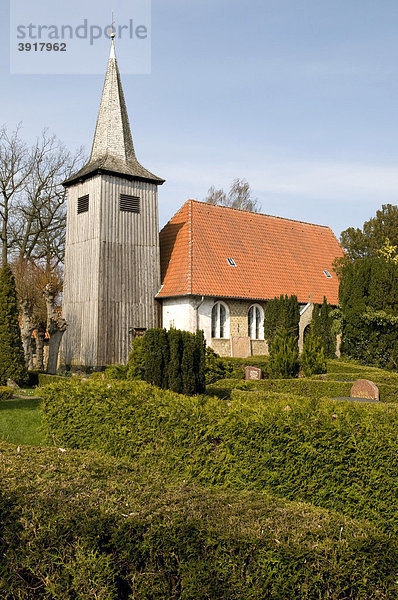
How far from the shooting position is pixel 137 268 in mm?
24781

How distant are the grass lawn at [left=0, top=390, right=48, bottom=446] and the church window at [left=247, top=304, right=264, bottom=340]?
1312 centimetres

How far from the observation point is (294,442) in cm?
584

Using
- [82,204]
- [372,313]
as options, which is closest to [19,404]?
[82,204]

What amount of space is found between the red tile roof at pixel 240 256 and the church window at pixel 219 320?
77 centimetres

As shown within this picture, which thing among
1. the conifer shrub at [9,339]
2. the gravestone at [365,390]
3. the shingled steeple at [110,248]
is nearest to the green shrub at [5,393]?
the conifer shrub at [9,339]

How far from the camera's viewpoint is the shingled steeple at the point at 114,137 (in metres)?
25.2

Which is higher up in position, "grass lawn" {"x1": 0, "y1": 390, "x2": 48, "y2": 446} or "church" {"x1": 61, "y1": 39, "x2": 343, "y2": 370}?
"church" {"x1": 61, "y1": 39, "x2": 343, "y2": 370}

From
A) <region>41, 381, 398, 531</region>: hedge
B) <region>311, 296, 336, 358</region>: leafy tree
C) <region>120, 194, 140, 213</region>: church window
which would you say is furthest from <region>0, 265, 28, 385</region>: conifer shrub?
<region>41, 381, 398, 531</region>: hedge

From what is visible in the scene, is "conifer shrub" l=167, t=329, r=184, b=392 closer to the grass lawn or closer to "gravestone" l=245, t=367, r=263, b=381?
the grass lawn

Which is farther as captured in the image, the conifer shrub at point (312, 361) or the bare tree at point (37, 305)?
the bare tree at point (37, 305)

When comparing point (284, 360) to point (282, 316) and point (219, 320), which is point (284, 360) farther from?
point (219, 320)

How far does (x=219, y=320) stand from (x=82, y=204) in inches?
311

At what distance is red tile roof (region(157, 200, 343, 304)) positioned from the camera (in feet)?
82.2

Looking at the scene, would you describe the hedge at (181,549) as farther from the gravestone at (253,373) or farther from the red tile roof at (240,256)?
the red tile roof at (240,256)
